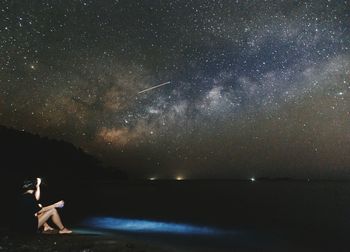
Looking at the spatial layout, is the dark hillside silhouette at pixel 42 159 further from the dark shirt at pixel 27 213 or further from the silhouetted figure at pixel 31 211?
the dark shirt at pixel 27 213

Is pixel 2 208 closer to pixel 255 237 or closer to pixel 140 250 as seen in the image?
pixel 140 250

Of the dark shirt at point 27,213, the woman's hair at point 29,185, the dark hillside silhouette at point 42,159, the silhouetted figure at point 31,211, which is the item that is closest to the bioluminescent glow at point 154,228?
the silhouetted figure at point 31,211

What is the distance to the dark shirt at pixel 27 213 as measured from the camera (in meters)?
9.38

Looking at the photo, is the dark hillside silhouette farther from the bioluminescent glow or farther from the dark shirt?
the dark shirt

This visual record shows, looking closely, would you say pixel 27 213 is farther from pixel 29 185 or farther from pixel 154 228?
pixel 154 228

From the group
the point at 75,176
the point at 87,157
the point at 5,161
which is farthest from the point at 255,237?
the point at 87,157

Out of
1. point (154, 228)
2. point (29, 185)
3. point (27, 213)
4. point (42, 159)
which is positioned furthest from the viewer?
point (42, 159)

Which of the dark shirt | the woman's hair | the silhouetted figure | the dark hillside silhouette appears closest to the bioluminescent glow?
the silhouetted figure

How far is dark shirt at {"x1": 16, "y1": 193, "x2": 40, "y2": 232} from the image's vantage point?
938 cm

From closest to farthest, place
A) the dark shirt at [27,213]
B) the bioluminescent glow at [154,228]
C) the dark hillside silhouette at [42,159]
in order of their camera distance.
Result: the dark shirt at [27,213]
the bioluminescent glow at [154,228]
the dark hillside silhouette at [42,159]

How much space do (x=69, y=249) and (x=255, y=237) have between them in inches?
645

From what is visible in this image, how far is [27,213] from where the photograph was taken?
9.62 metres

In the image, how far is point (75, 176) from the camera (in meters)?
136

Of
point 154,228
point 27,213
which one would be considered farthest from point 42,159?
point 27,213
